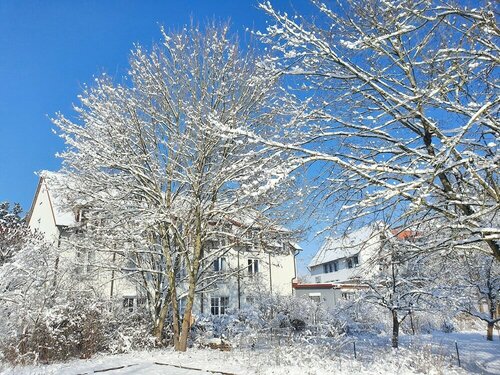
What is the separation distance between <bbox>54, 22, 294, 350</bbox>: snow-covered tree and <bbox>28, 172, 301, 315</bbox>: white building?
42.5 inches

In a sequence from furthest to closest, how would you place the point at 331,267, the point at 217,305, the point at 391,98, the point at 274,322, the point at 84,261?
1. the point at 331,267
2. the point at 217,305
3. the point at 274,322
4. the point at 84,261
5. the point at 391,98

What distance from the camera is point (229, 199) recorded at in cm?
1438

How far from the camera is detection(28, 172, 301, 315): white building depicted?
48.9 ft

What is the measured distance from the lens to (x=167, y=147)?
14570 millimetres

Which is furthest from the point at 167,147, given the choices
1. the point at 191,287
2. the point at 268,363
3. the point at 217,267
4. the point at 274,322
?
the point at 217,267

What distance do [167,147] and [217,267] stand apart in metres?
14.9

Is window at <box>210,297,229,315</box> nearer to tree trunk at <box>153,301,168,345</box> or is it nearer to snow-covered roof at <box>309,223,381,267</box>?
tree trunk at <box>153,301,168,345</box>

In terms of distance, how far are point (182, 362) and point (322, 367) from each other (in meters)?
4.17

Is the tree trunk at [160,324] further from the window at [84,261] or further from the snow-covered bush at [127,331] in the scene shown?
the window at [84,261]

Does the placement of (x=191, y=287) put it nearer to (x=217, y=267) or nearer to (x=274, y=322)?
(x=274, y=322)

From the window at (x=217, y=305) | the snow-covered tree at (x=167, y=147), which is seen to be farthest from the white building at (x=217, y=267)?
the snow-covered tree at (x=167, y=147)

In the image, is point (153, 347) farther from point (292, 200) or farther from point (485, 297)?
point (485, 297)

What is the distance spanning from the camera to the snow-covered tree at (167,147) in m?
13.6

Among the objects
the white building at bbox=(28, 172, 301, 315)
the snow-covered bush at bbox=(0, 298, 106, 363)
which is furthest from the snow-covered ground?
the white building at bbox=(28, 172, 301, 315)
